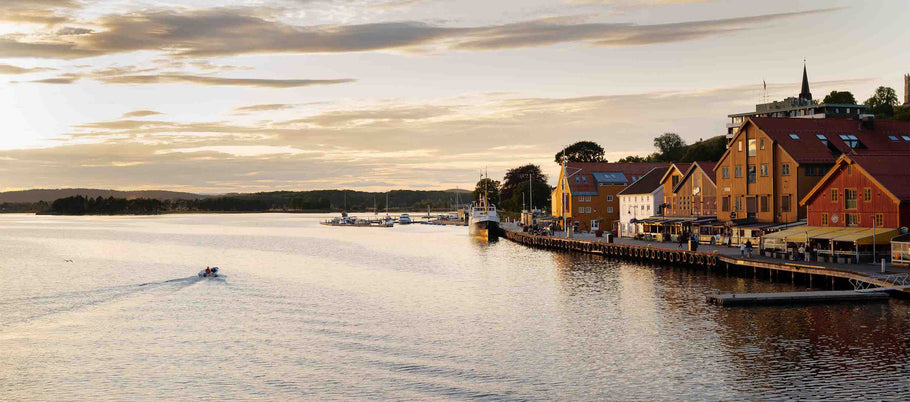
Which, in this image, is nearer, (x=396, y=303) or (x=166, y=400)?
(x=166, y=400)

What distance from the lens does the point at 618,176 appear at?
146m

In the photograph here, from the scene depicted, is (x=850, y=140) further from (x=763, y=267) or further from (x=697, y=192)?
(x=763, y=267)

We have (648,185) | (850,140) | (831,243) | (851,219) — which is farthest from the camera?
(648,185)

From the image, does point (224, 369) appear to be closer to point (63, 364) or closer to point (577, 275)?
point (63, 364)

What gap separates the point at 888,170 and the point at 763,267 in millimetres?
13602

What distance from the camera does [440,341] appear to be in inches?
1826

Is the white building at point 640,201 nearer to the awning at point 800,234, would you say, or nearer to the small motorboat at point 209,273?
the awning at point 800,234

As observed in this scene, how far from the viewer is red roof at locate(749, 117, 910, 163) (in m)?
88.4

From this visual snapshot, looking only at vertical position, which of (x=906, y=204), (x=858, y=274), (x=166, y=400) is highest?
(x=906, y=204)

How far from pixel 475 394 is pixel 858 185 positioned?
51991 millimetres

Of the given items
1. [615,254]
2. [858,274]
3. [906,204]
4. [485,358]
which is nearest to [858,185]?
[906,204]

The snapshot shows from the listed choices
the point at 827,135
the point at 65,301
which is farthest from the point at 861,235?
the point at 65,301

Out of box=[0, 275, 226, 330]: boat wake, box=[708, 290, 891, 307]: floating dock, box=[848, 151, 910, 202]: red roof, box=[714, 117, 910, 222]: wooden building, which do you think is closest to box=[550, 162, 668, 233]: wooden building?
box=[714, 117, 910, 222]: wooden building

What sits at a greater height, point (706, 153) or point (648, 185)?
point (706, 153)
